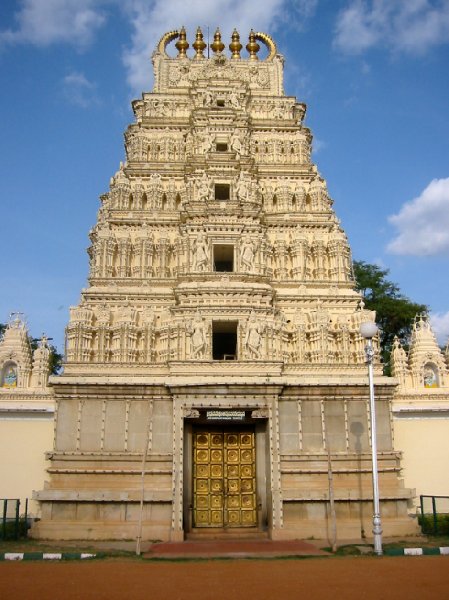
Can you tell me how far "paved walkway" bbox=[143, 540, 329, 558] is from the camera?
17.8 meters

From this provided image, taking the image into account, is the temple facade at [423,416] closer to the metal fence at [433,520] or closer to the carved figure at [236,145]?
the metal fence at [433,520]

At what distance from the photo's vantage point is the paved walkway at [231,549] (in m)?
17.8

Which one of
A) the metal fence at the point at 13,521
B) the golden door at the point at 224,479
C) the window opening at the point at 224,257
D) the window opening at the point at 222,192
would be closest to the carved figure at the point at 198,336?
the golden door at the point at 224,479

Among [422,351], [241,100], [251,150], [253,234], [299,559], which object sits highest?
[241,100]

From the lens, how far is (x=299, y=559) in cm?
1691

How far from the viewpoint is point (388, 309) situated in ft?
149

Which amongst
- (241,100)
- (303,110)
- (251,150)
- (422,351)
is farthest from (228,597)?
(303,110)

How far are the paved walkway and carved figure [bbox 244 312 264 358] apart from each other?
715 cm

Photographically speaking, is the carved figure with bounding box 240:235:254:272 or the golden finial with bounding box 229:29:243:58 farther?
the golden finial with bounding box 229:29:243:58

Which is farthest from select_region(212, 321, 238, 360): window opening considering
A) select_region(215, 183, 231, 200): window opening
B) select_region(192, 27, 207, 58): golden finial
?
select_region(192, 27, 207, 58): golden finial

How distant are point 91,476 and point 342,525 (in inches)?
377

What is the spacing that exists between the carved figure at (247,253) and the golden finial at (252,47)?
54.4 ft

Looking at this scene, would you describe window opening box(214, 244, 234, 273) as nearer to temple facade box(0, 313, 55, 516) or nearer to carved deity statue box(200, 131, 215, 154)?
carved deity statue box(200, 131, 215, 154)

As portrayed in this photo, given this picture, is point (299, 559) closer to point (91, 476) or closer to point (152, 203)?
point (91, 476)
